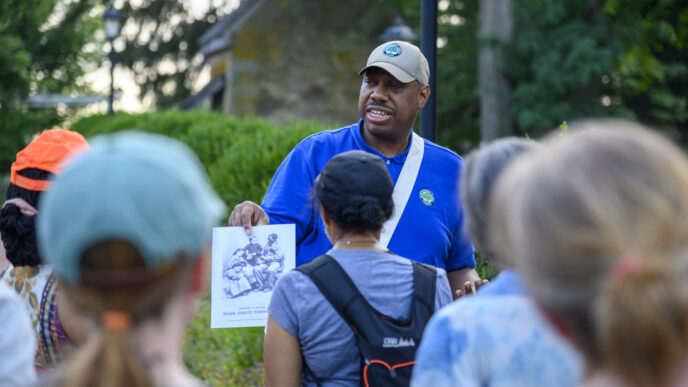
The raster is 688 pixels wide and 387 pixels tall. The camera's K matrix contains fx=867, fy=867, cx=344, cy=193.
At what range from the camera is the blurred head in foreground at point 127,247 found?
1601 mm

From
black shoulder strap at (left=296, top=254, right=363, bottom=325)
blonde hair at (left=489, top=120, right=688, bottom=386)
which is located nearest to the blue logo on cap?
black shoulder strap at (left=296, top=254, right=363, bottom=325)

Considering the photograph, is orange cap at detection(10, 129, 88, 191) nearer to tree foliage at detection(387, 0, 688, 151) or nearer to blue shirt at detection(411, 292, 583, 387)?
blue shirt at detection(411, 292, 583, 387)

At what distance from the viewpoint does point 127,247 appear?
1.62m

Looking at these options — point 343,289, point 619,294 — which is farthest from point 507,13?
point 619,294

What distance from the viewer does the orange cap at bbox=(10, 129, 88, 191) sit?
3094mm

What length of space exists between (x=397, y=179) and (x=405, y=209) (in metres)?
0.20

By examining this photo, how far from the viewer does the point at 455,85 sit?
2150 centimetres

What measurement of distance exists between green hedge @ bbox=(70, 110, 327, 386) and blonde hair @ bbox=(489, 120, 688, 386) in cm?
501

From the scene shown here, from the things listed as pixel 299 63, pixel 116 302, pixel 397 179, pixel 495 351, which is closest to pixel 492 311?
pixel 495 351

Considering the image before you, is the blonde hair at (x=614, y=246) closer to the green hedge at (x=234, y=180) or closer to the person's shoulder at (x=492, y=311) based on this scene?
the person's shoulder at (x=492, y=311)

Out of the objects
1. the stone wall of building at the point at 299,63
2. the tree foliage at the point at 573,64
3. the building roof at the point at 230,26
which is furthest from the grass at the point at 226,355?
the building roof at the point at 230,26

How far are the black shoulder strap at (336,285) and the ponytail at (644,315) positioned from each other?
1396 millimetres

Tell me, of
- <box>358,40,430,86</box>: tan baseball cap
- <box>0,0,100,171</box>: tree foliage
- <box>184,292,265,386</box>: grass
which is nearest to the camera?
<box>358,40,430,86</box>: tan baseball cap

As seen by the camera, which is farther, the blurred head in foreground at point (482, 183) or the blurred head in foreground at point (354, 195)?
the blurred head in foreground at point (354, 195)
